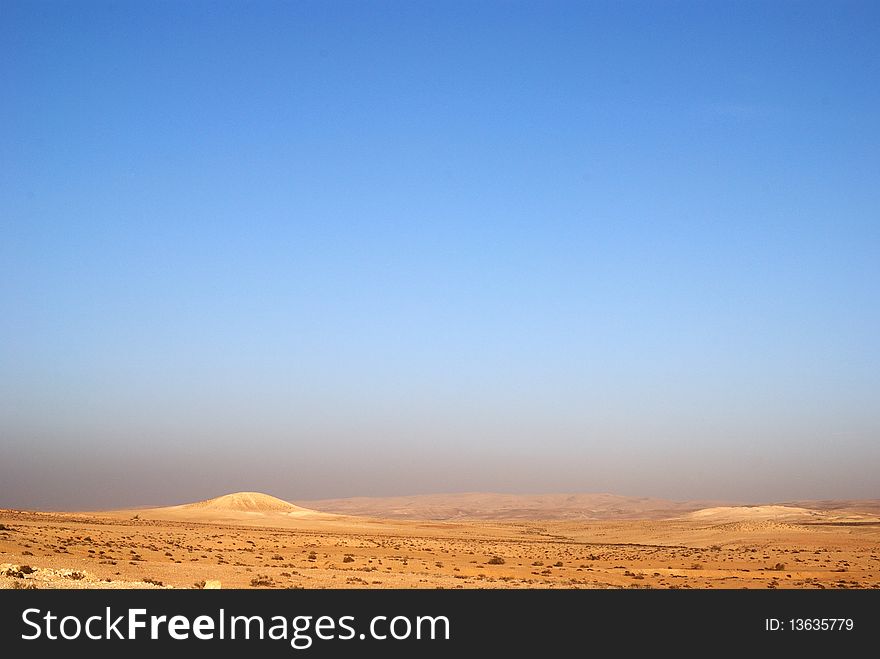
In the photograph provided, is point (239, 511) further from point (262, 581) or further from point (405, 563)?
point (262, 581)

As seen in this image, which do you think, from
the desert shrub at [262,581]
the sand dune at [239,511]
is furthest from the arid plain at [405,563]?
the sand dune at [239,511]

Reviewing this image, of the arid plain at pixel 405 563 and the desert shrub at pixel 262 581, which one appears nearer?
the desert shrub at pixel 262 581

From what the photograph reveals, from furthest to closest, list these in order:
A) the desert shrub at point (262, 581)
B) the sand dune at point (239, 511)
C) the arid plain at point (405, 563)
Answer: the sand dune at point (239, 511) → the arid plain at point (405, 563) → the desert shrub at point (262, 581)

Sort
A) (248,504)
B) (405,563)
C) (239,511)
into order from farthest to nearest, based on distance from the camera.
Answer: (248,504), (239,511), (405,563)

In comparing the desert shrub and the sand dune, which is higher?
the desert shrub

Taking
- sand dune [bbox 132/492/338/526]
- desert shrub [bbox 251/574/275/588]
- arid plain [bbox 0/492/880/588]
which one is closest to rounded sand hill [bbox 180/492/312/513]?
sand dune [bbox 132/492/338/526]

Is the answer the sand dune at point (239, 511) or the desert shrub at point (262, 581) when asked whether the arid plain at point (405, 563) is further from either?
the sand dune at point (239, 511)

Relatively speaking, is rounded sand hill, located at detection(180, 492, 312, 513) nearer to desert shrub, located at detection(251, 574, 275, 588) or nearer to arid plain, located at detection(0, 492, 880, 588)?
arid plain, located at detection(0, 492, 880, 588)

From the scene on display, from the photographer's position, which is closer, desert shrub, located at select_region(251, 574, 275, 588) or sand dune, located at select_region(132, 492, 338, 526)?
Result: desert shrub, located at select_region(251, 574, 275, 588)

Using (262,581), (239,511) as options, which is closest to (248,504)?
(239,511)

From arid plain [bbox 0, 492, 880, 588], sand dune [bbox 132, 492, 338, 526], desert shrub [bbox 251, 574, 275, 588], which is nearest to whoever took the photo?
desert shrub [bbox 251, 574, 275, 588]

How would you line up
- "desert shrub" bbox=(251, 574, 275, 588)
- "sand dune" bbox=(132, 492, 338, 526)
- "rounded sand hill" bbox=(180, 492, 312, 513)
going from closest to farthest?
"desert shrub" bbox=(251, 574, 275, 588), "sand dune" bbox=(132, 492, 338, 526), "rounded sand hill" bbox=(180, 492, 312, 513)
